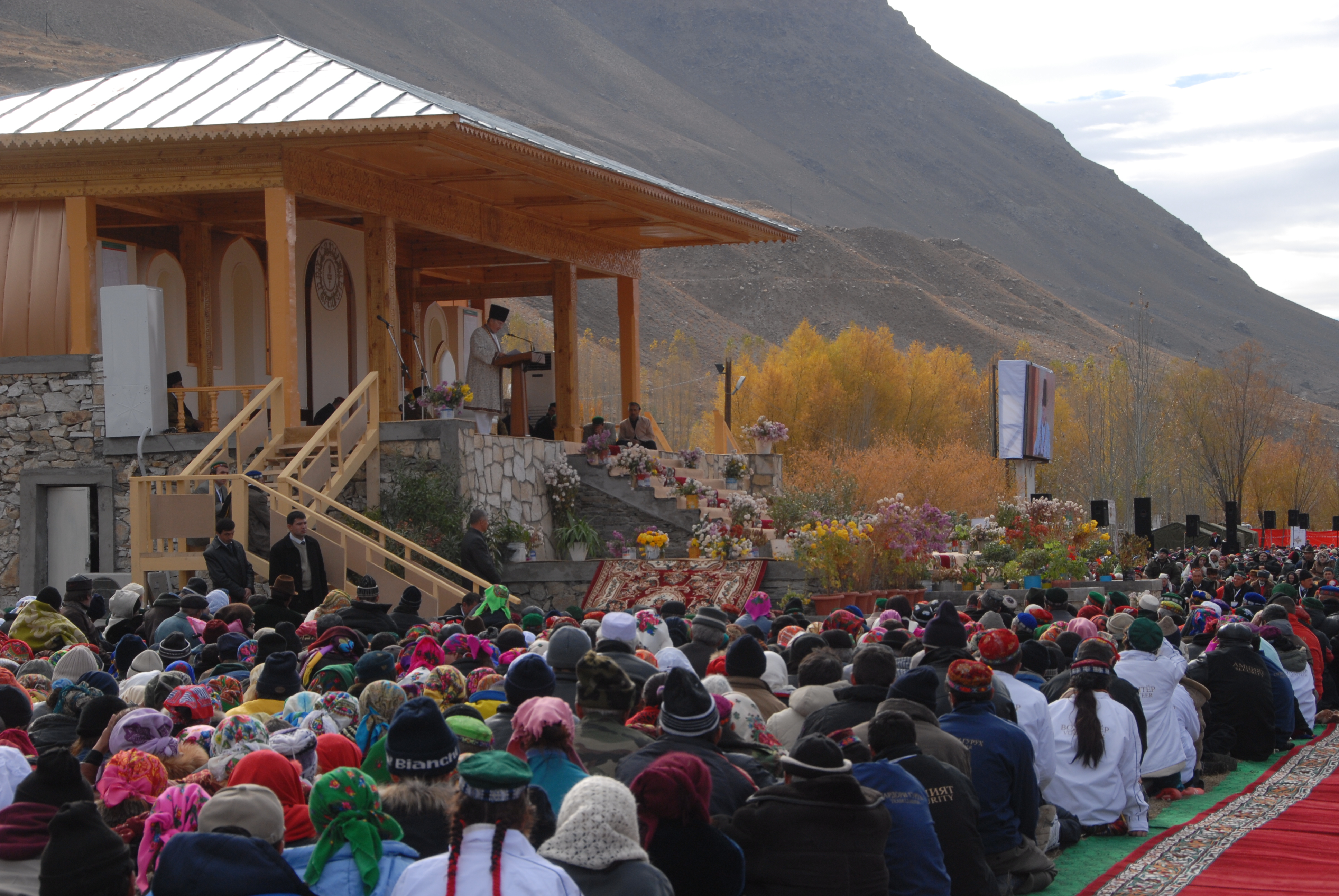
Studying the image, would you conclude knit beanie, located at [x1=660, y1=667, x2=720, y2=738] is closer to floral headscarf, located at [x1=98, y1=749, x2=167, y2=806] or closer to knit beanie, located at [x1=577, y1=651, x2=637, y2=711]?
knit beanie, located at [x1=577, y1=651, x2=637, y2=711]

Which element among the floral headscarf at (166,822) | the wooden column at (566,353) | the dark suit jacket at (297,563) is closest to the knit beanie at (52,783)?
the floral headscarf at (166,822)

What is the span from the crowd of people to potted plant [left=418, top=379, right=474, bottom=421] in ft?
24.0

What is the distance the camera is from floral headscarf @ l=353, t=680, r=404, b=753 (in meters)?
5.49

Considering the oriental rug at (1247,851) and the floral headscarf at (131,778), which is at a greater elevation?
the floral headscarf at (131,778)

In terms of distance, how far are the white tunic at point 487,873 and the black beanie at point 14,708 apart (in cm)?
302

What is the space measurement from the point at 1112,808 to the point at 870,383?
145 feet

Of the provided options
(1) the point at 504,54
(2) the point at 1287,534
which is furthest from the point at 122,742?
(1) the point at 504,54

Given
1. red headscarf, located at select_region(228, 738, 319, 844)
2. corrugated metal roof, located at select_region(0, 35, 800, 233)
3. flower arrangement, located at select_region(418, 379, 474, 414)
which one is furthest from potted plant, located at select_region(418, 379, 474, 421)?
red headscarf, located at select_region(228, 738, 319, 844)

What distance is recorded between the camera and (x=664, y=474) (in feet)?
68.2

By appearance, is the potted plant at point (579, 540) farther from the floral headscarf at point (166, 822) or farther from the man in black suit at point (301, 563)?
the floral headscarf at point (166, 822)

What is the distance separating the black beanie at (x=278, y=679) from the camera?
6.37 metres

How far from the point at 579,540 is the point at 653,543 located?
116 centimetres

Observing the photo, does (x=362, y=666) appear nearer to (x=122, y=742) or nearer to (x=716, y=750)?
(x=122, y=742)

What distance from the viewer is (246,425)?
53.6 ft
